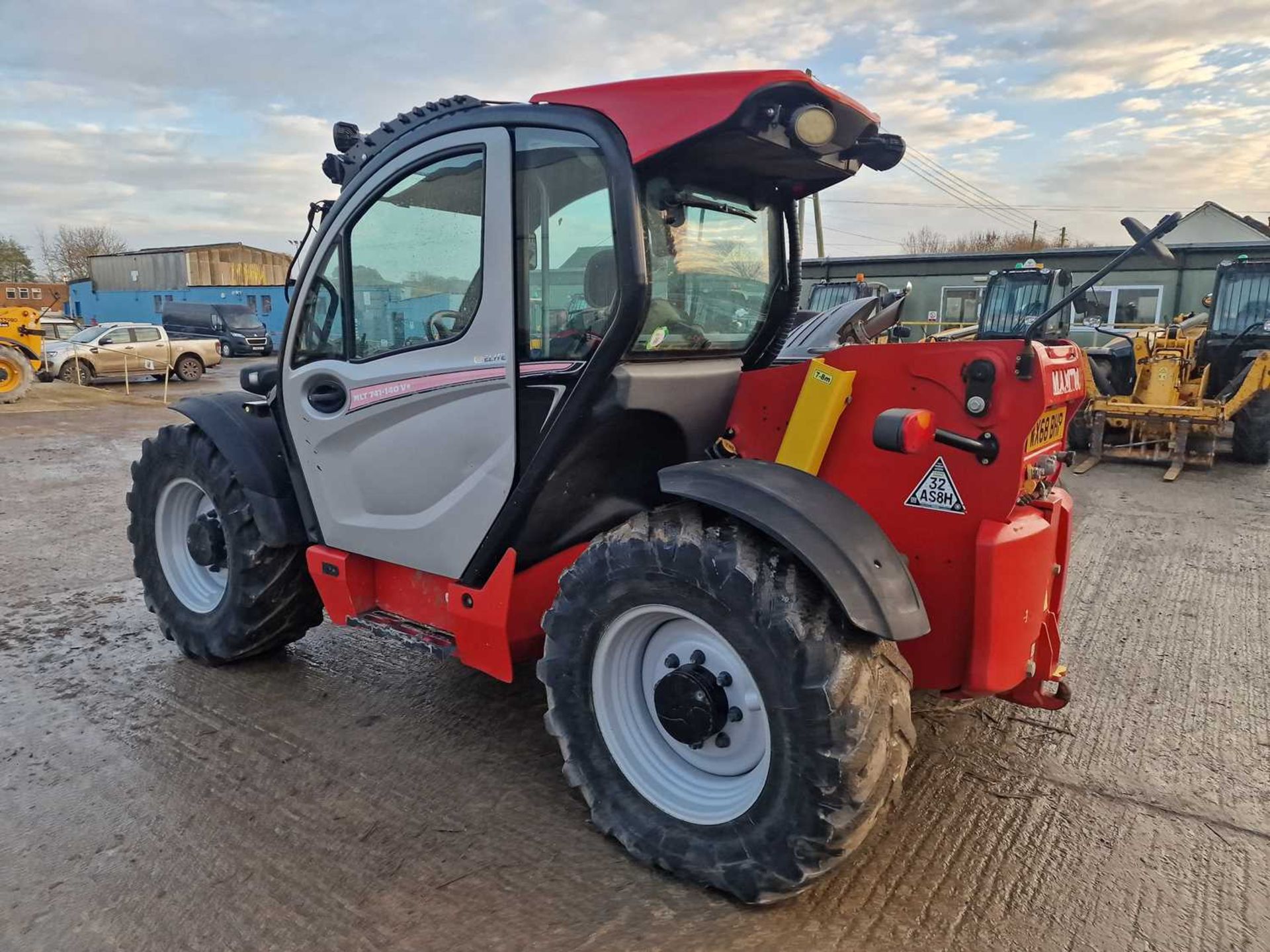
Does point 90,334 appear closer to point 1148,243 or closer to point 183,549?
point 183,549

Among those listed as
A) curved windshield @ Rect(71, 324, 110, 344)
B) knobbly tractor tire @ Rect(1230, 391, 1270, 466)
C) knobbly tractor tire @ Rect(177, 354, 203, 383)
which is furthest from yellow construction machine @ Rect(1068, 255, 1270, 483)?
curved windshield @ Rect(71, 324, 110, 344)

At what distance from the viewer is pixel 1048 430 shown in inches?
111

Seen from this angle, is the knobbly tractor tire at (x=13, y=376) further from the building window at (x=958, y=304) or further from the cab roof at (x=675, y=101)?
the building window at (x=958, y=304)

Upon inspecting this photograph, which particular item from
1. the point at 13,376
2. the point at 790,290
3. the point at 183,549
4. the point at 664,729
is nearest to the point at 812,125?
the point at 790,290

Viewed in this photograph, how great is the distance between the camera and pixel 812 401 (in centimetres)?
282

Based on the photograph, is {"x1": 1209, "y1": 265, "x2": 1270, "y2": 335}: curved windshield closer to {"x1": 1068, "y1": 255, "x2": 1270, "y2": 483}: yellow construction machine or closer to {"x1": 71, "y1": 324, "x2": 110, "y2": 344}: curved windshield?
{"x1": 1068, "y1": 255, "x2": 1270, "y2": 483}: yellow construction machine

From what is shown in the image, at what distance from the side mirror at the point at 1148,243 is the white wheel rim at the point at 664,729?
1652mm

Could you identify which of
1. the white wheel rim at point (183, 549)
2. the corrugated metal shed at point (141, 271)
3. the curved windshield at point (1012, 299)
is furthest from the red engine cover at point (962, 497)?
the corrugated metal shed at point (141, 271)

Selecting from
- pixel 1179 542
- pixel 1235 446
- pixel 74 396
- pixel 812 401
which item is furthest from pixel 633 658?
pixel 74 396

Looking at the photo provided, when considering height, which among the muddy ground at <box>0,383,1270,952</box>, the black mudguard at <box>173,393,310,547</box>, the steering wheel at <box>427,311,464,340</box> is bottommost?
the muddy ground at <box>0,383,1270,952</box>

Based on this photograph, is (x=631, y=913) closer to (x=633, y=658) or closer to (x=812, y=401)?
(x=633, y=658)

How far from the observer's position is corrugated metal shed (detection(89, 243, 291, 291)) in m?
54.4

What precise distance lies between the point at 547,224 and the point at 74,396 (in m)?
19.0

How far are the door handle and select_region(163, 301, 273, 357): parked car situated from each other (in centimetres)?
3089
